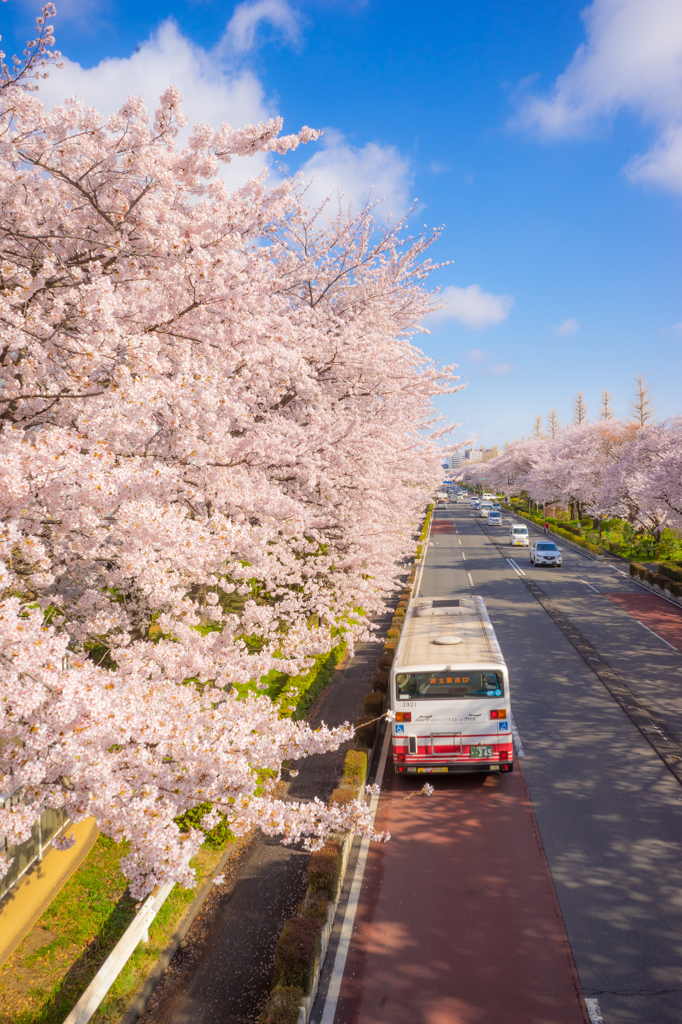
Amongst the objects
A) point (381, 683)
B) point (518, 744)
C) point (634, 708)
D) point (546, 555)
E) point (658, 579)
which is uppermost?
point (546, 555)

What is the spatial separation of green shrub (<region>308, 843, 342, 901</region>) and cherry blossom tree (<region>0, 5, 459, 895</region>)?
49cm

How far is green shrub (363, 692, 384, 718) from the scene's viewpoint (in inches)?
483

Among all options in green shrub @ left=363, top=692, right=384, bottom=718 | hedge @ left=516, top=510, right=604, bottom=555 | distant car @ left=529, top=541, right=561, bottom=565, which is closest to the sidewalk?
green shrub @ left=363, top=692, right=384, bottom=718

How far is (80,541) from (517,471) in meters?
93.8

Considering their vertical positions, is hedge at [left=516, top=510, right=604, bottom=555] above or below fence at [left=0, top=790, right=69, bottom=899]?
above

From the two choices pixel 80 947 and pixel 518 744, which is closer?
pixel 80 947

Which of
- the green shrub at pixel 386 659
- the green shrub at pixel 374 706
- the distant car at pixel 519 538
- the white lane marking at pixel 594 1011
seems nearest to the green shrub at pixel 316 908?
the white lane marking at pixel 594 1011

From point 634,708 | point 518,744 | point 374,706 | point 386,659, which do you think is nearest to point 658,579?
point 634,708

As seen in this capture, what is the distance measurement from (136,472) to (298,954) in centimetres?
489

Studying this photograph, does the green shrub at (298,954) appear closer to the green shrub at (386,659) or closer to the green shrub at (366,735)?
the green shrub at (366,735)

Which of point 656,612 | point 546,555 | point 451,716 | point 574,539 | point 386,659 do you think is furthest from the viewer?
point 574,539

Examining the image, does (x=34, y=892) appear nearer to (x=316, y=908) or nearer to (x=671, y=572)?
(x=316, y=908)

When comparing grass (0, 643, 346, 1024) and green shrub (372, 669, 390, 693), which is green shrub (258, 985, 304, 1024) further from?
green shrub (372, 669, 390, 693)

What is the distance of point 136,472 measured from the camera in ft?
16.2
